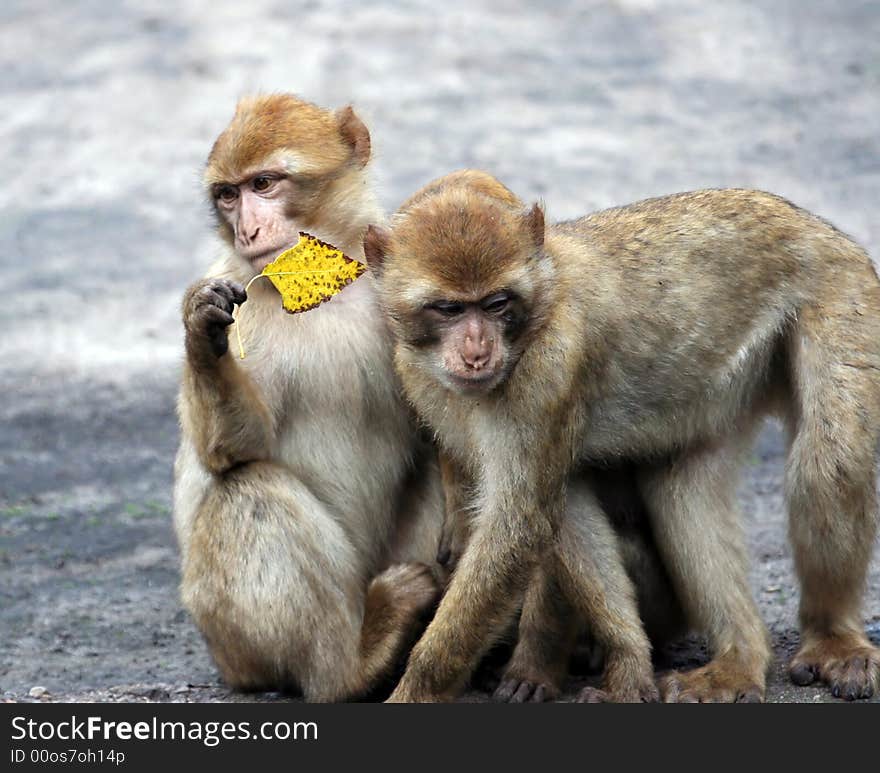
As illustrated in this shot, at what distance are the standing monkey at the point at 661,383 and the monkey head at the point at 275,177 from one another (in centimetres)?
45

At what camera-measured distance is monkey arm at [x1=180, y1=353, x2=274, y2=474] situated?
509cm

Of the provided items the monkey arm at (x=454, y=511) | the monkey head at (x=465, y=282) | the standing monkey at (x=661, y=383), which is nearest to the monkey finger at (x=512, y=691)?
the standing monkey at (x=661, y=383)

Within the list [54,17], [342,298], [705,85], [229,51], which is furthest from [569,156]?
[342,298]

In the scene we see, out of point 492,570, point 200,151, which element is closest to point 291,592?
point 492,570

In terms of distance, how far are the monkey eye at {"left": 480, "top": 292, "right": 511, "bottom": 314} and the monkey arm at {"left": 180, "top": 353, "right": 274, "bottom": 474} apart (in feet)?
2.73

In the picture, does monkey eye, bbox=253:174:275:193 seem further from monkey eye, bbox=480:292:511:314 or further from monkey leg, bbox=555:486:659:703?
monkey leg, bbox=555:486:659:703

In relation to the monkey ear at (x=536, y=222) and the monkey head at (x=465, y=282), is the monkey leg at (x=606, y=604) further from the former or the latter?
the monkey ear at (x=536, y=222)

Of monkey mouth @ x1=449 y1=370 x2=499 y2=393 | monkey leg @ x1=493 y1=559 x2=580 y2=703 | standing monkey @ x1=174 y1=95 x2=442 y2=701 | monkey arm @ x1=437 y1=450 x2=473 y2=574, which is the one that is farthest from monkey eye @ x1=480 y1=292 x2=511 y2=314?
monkey leg @ x1=493 y1=559 x2=580 y2=703

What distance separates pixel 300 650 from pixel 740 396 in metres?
1.54

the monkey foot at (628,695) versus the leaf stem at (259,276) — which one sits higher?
the leaf stem at (259,276)

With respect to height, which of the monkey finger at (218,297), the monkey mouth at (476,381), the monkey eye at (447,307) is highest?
the monkey eye at (447,307)

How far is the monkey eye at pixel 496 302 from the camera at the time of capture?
466cm

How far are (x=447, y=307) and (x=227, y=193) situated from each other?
0.96m

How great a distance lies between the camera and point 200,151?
11.9m
